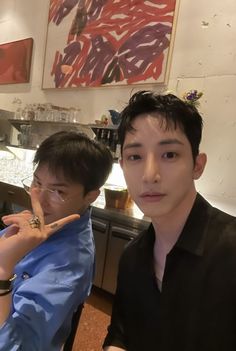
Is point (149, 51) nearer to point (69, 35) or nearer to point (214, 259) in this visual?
point (69, 35)

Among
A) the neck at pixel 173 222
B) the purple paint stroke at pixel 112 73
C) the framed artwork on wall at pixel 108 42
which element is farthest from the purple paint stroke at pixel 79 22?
the neck at pixel 173 222

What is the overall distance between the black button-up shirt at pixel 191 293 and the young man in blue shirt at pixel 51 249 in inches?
7.5

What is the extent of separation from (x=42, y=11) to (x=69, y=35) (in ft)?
2.73

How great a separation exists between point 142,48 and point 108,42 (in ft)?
1.77

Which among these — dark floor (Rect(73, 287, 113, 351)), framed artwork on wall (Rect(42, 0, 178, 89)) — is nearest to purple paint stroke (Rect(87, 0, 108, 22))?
framed artwork on wall (Rect(42, 0, 178, 89))

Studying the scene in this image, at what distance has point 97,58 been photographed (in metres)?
3.60

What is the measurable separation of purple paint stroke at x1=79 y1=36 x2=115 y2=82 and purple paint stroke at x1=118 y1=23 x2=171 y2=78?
19cm

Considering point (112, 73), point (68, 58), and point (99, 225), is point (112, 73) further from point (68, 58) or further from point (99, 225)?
point (99, 225)

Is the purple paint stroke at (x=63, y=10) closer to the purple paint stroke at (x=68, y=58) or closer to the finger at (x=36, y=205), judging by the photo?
the purple paint stroke at (x=68, y=58)

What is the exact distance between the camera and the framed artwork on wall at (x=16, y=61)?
449cm

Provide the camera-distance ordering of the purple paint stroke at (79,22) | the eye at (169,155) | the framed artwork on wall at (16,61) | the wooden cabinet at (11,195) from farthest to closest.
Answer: the framed artwork on wall at (16,61), the purple paint stroke at (79,22), the wooden cabinet at (11,195), the eye at (169,155)

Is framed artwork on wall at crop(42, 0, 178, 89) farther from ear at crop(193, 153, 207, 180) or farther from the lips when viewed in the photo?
the lips

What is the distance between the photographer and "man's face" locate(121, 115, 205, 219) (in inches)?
31.7

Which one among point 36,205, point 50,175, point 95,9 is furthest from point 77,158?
point 95,9
